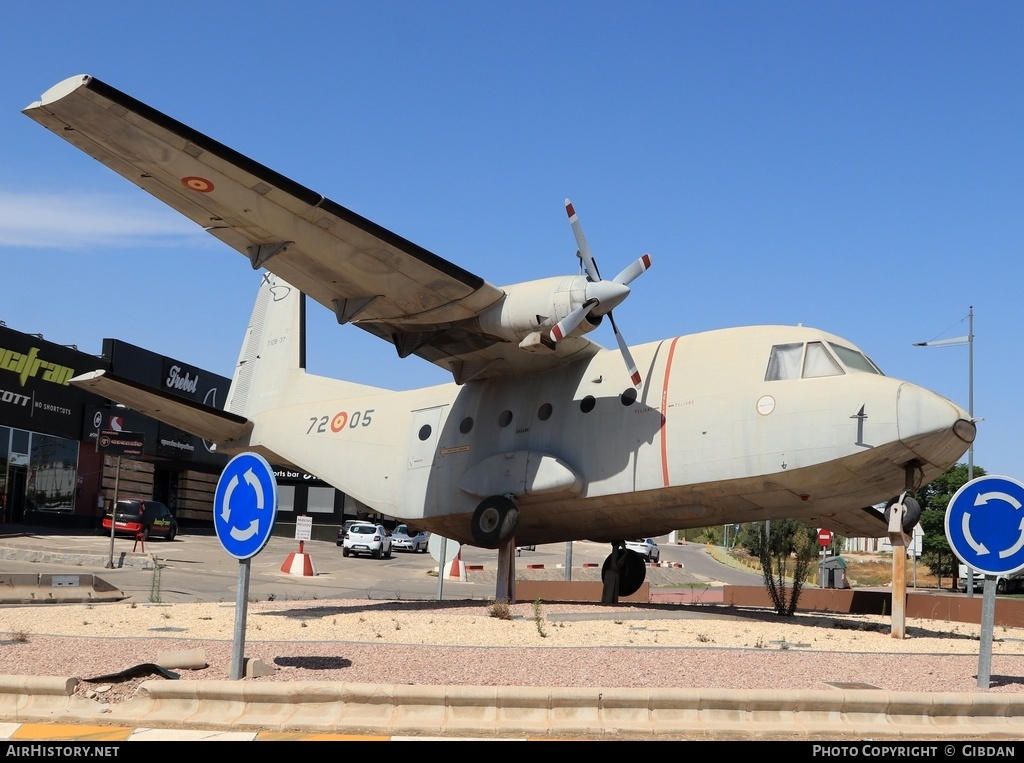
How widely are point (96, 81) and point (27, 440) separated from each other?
108 ft

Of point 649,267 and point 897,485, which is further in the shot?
point 649,267

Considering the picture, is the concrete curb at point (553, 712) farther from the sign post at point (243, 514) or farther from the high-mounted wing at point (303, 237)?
the high-mounted wing at point (303, 237)

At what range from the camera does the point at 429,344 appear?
17672 mm

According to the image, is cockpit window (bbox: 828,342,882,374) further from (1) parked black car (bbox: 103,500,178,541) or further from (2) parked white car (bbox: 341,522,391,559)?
(2) parked white car (bbox: 341,522,391,559)

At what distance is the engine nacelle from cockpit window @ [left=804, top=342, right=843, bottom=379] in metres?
3.33

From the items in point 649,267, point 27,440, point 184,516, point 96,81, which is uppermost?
point 96,81

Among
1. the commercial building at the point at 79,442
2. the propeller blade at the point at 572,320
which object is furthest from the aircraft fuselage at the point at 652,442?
the commercial building at the point at 79,442

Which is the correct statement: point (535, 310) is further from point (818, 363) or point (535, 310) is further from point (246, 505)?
point (246, 505)

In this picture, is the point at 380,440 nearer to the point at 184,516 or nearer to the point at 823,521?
the point at 823,521

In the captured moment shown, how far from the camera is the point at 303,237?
49.8 ft

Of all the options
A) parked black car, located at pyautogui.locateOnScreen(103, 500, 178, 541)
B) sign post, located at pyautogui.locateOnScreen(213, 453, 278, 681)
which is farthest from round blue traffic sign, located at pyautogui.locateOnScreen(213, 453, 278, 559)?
parked black car, located at pyautogui.locateOnScreen(103, 500, 178, 541)

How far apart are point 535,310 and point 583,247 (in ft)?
5.01

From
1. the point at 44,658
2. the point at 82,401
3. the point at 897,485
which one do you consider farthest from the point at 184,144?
the point at 82,401
